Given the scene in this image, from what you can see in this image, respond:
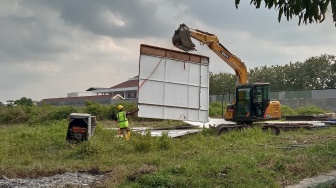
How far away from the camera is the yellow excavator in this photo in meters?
19.9

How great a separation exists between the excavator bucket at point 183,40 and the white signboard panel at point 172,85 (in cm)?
50

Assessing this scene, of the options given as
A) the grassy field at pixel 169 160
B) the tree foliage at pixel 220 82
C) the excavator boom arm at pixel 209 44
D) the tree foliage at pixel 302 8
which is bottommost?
the grassy field at pixel 169 160

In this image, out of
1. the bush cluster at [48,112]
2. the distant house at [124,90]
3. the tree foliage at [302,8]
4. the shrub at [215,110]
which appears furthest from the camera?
the distant house at [124,90]

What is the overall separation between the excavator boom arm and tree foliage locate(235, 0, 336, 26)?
1506cm

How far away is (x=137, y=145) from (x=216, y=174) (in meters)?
5.43

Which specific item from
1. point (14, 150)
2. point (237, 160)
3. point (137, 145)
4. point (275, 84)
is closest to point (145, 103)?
point (137, 145)

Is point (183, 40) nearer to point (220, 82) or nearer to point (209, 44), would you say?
point (209, 44)

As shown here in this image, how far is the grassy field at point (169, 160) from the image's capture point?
330 inches

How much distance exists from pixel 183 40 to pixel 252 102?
4.35 m

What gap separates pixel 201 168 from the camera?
909cm

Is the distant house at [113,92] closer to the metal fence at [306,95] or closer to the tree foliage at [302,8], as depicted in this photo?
the metal fence at [306,95]

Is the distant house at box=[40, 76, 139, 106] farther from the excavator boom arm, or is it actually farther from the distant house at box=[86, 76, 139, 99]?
the excavator boom arm

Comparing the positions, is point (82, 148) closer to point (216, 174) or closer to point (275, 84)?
point (216, 174)

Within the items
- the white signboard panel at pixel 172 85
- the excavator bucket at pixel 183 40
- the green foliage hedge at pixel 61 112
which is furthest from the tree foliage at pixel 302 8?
the green foliage hedge at pixel 61 112
